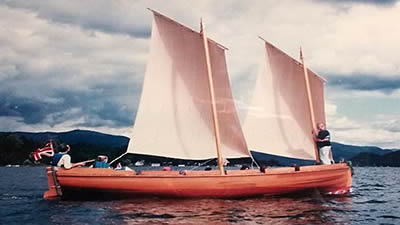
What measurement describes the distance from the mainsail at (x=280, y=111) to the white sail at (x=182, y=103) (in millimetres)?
2286

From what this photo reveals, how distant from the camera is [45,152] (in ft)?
115

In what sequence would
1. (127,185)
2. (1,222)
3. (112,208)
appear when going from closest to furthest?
(1,222)
(112,208)
(127,185)

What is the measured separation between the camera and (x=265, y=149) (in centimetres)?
3794

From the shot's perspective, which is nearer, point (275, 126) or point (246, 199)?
point (246, 199)

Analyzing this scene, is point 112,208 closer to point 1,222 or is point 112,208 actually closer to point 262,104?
point 1,222

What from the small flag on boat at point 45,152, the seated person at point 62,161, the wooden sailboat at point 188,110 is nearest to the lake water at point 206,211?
the wooden sailboat at point 188,110

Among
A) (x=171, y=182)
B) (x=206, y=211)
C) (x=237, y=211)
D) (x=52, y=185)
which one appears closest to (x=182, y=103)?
(x=171, y=182)

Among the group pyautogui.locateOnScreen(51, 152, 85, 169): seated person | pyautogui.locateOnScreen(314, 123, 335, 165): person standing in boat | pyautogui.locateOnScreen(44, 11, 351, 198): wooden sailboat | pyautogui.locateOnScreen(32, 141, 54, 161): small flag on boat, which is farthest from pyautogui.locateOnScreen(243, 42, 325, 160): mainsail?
pyautogui.locateOnScreen(32, 141, 54, 161): small flag on boat

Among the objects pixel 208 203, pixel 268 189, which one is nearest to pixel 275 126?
pixel 268 189

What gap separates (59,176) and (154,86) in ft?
26.6

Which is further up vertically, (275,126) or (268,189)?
(275,126)

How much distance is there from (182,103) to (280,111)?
704 cm

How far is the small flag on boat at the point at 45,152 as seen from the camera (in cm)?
3469

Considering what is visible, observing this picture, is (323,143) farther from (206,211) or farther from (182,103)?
(206,211)
